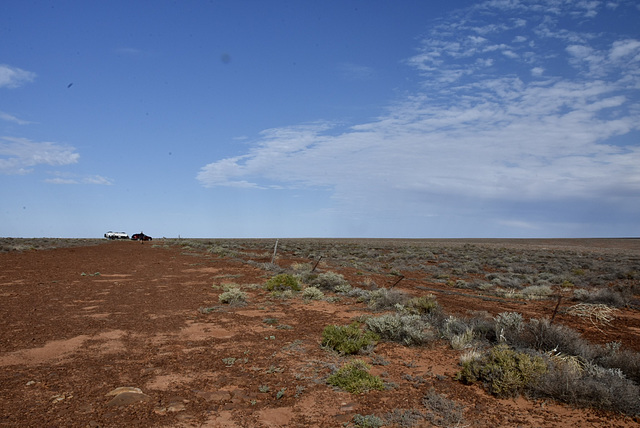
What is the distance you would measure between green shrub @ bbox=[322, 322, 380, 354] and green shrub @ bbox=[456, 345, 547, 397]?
188 cm

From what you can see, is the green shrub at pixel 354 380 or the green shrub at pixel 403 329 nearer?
the green shrub at pixel 354 380

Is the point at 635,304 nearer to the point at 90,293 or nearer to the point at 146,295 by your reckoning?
the point at 146,295

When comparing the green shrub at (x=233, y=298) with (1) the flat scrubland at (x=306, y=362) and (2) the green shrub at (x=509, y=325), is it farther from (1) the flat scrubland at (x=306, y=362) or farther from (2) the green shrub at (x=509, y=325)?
(2) the green shrub at (x=509, y=325)

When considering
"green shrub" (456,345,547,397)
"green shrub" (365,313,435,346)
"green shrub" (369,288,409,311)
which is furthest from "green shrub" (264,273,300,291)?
"green shrub" (456,345,547,397)

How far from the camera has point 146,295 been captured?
570 inches

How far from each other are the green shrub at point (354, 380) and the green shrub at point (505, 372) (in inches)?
57.4

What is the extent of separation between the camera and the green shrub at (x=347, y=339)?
7.87 meters

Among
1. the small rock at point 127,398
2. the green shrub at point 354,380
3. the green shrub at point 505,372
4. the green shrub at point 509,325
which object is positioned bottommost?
the small rock at point 127,398

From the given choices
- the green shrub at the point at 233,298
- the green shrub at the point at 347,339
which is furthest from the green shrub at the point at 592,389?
the green shrub at the point at 233,298

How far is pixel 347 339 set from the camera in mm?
8195

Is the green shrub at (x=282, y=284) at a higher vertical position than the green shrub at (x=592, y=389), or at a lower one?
higher

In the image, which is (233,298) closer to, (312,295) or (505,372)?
(312,295)

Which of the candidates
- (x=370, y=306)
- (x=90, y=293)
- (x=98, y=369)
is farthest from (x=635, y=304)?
(x=90, y=293)

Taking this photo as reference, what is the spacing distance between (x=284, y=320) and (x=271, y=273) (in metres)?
9.08
